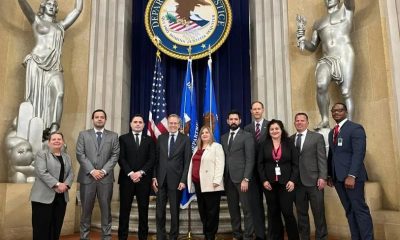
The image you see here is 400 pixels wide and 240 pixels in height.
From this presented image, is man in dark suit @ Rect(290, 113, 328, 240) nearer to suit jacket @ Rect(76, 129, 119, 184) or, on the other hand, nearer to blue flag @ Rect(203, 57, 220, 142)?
suit jacket @ Rect(76, 129, 119, 184)

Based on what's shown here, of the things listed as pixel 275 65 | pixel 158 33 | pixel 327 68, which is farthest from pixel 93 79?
pixel 327 68

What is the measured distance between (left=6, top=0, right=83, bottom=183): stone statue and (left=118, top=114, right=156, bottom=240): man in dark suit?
148 cm

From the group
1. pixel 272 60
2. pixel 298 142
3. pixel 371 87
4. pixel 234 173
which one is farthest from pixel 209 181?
pixel 272 60

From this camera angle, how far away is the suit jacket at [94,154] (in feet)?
10.7

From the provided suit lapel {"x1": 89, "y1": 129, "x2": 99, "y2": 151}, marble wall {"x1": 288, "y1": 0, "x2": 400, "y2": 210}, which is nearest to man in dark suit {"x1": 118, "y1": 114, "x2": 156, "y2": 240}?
suit lapel {"x1": 89, "y1": 129, "x2": 99, "y2": 151}

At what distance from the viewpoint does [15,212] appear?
13.2ft

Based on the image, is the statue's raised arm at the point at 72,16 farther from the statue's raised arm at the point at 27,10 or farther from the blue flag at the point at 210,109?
the blue flag at the point at 210,109

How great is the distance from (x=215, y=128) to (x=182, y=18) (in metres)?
2.02

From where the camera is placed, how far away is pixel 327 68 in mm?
4590

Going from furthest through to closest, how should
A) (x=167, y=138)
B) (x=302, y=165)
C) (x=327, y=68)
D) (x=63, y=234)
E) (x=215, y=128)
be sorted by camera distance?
(x=215, y=128) < (x=327, y=68) < (x=63, y=234) < (x=167, y=138) < (x=302, y=165)

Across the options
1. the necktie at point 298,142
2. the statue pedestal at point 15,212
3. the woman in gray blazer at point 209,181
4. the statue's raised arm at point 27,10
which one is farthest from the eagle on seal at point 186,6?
the statue pedestal at point 15,212

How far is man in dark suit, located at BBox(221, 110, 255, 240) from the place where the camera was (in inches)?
130

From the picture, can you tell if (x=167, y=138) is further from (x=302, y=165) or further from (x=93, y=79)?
(x=93, y=79)

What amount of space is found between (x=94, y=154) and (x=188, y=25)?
3369mm
